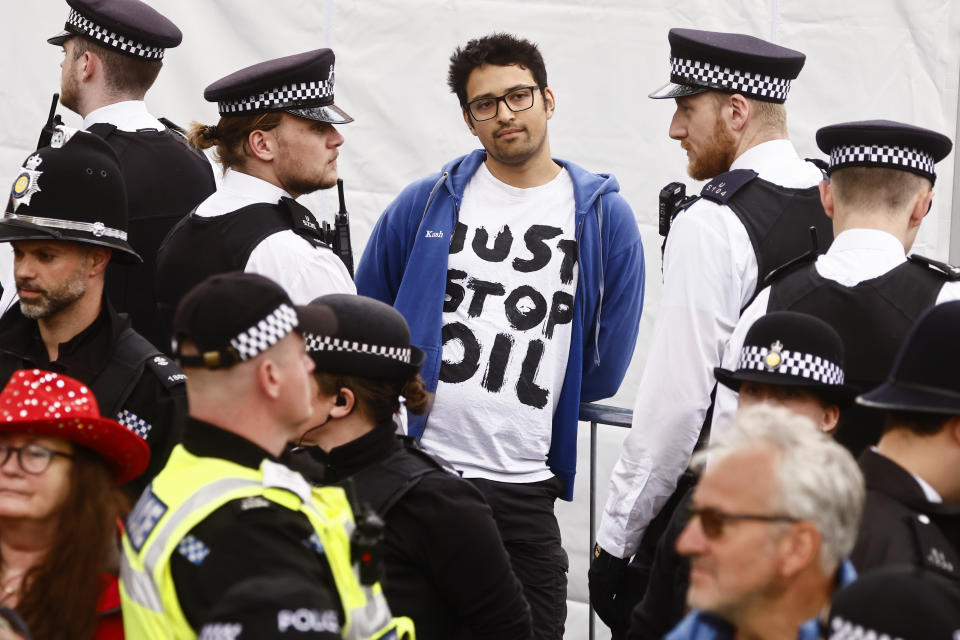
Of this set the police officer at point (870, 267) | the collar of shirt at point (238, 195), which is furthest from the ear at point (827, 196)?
the collar of shirt at point (238, 195)

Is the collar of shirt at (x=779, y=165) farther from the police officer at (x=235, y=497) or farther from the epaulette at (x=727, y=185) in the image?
the police officer at (x=235, y=497)

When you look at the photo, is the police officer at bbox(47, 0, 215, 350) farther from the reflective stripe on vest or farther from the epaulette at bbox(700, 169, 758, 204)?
the reflective stripe on vest

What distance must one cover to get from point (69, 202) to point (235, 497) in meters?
1.68

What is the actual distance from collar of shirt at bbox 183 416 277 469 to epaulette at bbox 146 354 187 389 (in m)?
1.13

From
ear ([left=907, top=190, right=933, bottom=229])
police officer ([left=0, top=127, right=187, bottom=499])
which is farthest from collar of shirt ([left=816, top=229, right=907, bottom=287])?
police officer ([left=0, top=127, right=187, bottom=499])

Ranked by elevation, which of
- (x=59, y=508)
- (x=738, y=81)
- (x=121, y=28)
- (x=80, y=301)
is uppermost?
(x=738, y=81)

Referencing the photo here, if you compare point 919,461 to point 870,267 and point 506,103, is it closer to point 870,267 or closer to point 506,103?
point 870,267

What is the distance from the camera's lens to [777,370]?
318 centimetres

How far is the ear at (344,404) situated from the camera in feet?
9.73

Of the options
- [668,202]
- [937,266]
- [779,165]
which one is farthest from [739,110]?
[937,266]

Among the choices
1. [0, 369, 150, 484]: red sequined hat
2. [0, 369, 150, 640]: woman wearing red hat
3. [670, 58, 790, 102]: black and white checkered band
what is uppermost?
[670, 58, 790, 102]: black and white checkered band

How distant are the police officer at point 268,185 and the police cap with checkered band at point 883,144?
1.45m

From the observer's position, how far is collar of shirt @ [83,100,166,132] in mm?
4656

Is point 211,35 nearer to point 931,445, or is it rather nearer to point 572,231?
point 572,231
